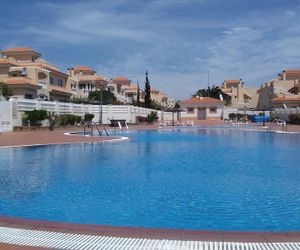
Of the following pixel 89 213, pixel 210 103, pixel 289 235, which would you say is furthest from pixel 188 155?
pixel 210 103

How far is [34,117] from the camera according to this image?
3136 centimetres

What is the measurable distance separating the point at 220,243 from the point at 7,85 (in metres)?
41.8

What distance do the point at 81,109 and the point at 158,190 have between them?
113 feet

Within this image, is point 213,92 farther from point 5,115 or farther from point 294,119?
point 5,115

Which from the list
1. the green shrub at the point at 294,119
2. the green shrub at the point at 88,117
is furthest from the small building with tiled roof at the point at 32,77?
the green shrub at the point at 294,119

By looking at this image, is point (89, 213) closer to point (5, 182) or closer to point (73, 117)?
point (5, 182)

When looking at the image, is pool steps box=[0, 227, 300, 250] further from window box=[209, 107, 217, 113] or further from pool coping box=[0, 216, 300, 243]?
window box=[209, 107, 217, 113]

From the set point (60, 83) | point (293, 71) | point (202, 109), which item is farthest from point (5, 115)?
point (293, 71)

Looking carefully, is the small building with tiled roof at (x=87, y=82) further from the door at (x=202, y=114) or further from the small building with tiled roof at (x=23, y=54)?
the door at (x=202, y=114)

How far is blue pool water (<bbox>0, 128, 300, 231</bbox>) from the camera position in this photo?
6.77 metres

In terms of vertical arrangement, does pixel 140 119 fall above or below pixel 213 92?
below

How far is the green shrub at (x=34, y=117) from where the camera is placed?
31.1 meters

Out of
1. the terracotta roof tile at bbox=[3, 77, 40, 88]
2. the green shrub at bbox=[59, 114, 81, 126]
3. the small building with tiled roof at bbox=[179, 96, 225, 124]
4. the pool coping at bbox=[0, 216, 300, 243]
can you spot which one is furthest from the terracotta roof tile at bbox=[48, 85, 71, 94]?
the pool coping at bbox=[0, 216, 300, 243]

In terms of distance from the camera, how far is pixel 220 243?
453cm
